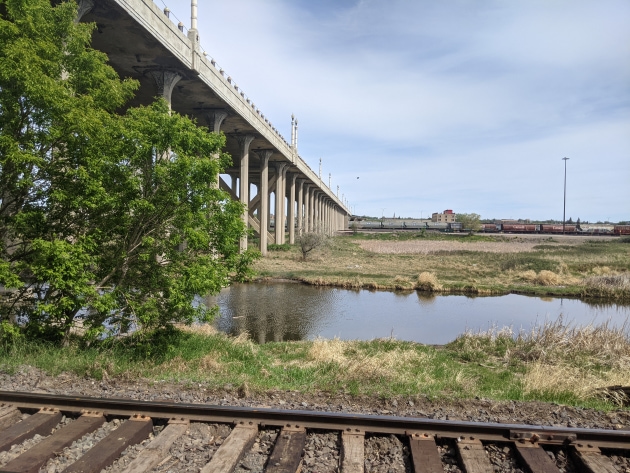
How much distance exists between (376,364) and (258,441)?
456 centimetres

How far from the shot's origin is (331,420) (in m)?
5.23

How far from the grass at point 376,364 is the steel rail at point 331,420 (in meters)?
1.43

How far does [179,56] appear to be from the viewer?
24.6 m

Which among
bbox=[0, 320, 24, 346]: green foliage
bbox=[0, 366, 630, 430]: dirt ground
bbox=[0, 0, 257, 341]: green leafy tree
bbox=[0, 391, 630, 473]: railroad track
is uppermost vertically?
bbox=[0, 0, 257, 341]: green leafy tree

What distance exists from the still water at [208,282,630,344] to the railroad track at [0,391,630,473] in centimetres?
1068

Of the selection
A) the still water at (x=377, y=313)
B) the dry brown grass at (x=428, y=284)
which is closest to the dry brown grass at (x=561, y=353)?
the still water at (x=377, y=313)

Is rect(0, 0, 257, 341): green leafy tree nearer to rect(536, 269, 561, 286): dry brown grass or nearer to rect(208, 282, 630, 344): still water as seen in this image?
rect(208, 282, 630, 344): still water

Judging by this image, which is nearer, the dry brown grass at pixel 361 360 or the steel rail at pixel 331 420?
the steel rail at pixel 331 420

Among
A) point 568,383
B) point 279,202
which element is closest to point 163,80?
point 568,383

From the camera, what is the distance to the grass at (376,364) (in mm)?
7367

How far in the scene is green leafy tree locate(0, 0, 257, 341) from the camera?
26.8 ft

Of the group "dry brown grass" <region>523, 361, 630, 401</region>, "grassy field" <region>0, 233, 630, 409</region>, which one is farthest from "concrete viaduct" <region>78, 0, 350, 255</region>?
"dry brown grass" <region>523, 361, 630, 401</region>

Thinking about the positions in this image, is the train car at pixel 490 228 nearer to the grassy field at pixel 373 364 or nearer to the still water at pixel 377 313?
the still water at pixel 377 313

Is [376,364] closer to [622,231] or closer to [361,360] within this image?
[361,360]
